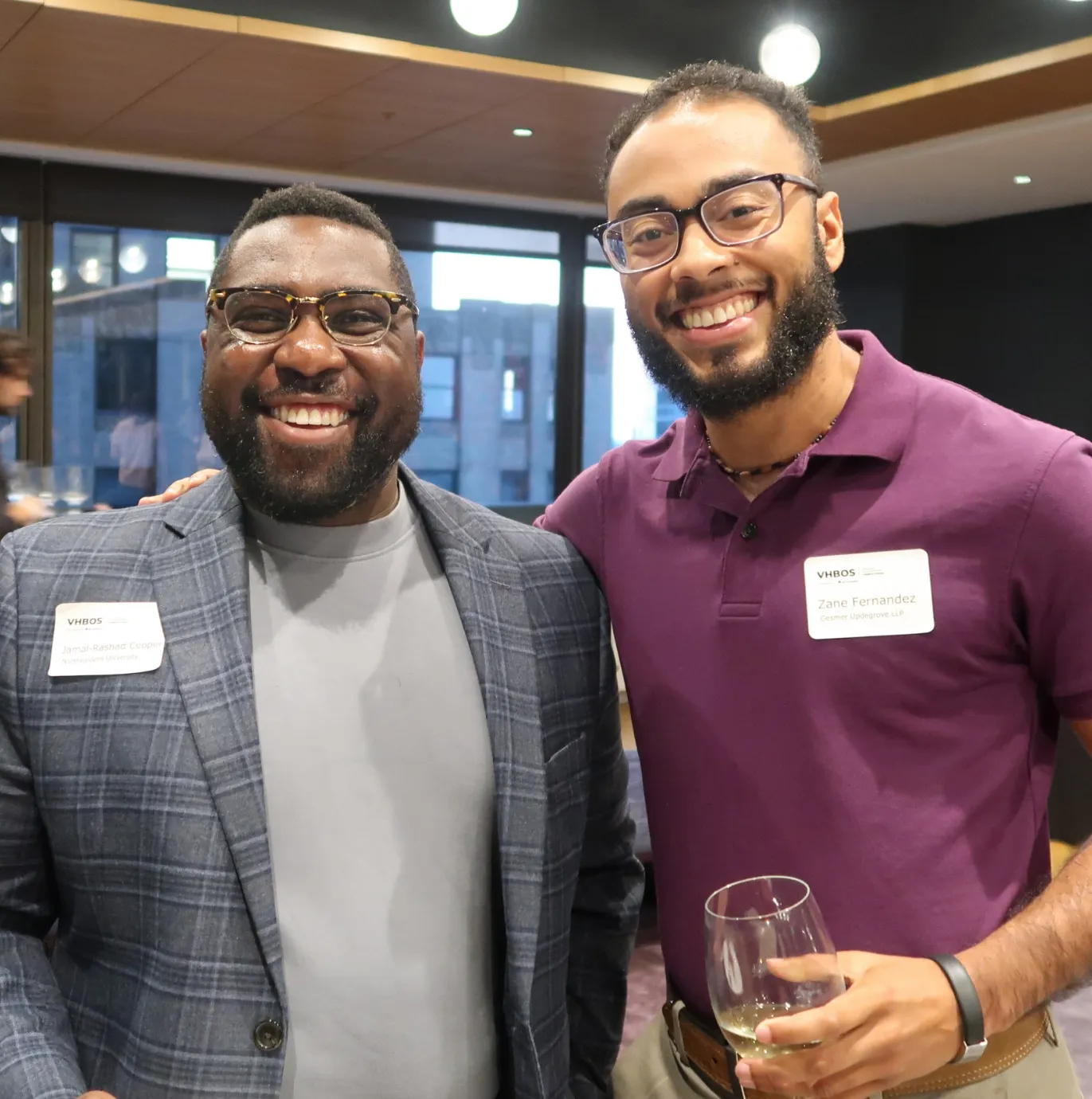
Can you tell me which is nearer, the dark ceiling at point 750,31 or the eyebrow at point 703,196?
the eyebrow at point 703,196

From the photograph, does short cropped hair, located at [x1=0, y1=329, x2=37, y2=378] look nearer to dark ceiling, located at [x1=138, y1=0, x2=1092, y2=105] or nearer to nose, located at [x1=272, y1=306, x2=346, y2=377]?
dark ceiling, located at [x1=138, y1=0, x2=1092, y2=105]

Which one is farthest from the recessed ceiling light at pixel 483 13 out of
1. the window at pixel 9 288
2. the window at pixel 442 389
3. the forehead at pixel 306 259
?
the window at pixel 442 389

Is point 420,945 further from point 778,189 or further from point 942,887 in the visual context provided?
point 778,189

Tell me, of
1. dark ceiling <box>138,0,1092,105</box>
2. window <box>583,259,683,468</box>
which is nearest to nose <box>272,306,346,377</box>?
dark ceiling <box>138,0,1092,105</box>

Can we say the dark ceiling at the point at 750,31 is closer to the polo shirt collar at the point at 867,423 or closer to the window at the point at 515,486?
the polo shirt collar at the point at 867,423

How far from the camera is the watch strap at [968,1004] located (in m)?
1.18

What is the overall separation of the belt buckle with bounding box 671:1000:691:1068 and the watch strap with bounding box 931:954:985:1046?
369mm

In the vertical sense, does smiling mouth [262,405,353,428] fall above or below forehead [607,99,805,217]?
below

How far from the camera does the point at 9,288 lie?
671cm

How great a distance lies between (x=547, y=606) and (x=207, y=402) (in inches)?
18.8

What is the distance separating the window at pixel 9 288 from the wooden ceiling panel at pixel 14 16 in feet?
8.19

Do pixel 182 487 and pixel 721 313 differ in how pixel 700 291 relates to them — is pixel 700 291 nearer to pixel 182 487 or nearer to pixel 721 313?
pixel 721 313

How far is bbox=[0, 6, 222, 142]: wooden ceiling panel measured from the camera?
4.24 metres

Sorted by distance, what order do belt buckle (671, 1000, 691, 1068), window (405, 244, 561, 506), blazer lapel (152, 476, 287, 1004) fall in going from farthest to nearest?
window (405, 244, 561, 506) → belt buckle (671, 1000, 691, 1068) → blazer lapel (152, 476, 287, 1004)
